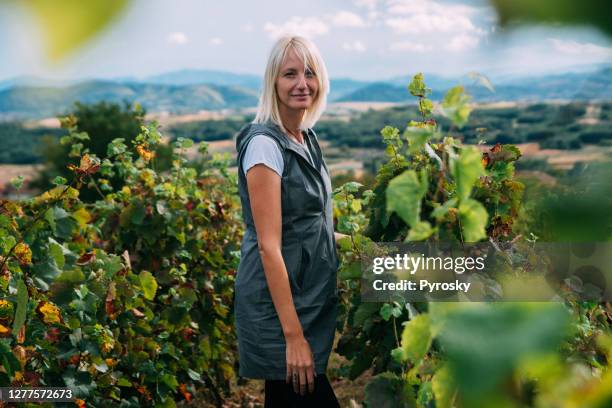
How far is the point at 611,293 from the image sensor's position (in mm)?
1838

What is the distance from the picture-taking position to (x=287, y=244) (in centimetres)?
193

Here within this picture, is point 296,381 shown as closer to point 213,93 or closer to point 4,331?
point 4,331

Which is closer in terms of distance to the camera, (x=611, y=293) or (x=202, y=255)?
(x=611, y=293)

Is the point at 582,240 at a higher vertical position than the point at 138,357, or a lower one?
higher

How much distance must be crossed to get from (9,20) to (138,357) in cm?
240

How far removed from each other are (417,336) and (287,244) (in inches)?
47.6

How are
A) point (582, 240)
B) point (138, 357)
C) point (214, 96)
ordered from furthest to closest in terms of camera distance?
point (214, 96) < point (138, 357) < point (582, 240)

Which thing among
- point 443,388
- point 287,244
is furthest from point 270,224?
point 443,388

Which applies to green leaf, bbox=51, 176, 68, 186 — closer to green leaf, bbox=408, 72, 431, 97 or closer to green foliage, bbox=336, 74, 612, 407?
green foliage, bbox=336, 74, 612, 407

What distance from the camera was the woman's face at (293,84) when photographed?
6.58 ft

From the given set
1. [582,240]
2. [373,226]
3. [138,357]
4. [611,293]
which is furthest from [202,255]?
[582,240]

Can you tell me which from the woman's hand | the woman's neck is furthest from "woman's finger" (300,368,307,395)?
the woman's neck

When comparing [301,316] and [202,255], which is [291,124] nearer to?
[301,316]

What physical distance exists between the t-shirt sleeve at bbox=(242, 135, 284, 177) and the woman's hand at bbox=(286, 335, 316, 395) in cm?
43
